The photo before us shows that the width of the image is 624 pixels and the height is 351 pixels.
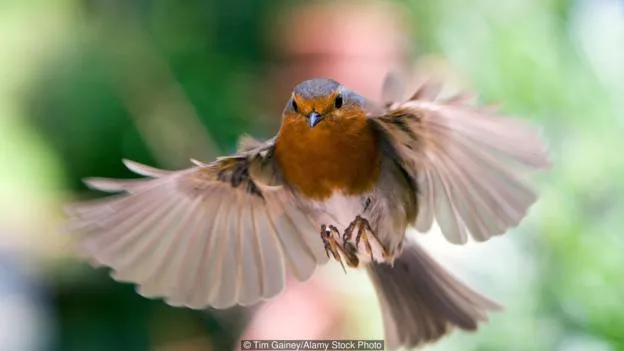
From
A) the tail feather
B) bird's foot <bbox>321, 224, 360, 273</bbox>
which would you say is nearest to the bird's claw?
bird's foot <bbox>321, 224, 360, 273</bbox>

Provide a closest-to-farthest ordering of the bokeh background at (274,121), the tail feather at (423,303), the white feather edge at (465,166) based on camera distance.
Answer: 1. the white feather edge at (465,166)
2. the tail feather at (423,303)
3. the bokeh background at (274,121)

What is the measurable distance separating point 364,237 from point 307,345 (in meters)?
0.08

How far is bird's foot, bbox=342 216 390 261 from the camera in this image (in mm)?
356

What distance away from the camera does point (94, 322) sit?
1.43 meters

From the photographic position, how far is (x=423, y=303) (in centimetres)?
50

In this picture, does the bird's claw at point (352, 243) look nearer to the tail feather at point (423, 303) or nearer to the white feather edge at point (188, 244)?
the white feather edge at point (188, 244)

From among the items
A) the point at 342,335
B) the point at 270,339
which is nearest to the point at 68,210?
the point at 270,339

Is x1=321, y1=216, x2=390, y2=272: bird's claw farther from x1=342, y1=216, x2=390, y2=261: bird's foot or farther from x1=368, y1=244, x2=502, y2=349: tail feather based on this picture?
x1=368, y1=244, x2=502, y2=349: tail feather

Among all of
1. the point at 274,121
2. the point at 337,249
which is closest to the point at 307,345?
the point at 337,249

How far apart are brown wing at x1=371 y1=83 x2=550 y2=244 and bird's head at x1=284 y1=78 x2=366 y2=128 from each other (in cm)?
1

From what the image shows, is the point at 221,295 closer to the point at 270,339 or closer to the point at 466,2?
the point at 270,339

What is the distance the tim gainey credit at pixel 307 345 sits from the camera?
1.32 feet

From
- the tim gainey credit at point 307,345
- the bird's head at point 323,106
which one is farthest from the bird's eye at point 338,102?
the tim gainey credit at point 307,345

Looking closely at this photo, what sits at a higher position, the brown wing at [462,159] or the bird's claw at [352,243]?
the brown wing at [462,159]
